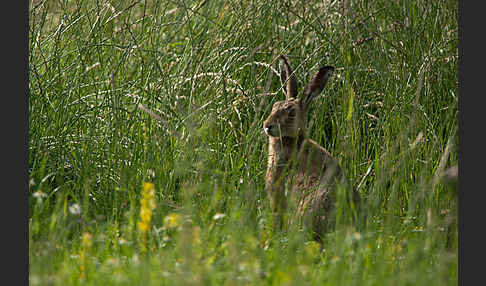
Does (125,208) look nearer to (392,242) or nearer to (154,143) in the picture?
(154,143)

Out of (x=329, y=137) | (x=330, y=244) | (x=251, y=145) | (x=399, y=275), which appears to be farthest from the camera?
(x=329, y=137)

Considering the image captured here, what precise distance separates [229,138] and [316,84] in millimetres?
816

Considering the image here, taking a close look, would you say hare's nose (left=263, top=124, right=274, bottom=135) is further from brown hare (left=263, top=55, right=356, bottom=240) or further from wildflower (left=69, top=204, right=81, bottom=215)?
wildflower (left=69, top=204, right=81, bottom=215)

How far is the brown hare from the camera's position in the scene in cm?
443

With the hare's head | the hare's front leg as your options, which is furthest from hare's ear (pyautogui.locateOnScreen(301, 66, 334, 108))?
the hare's front leg

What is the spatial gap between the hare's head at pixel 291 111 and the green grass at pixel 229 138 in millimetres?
228

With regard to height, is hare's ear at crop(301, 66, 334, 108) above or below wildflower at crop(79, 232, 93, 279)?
above

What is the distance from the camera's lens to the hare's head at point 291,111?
473 cm

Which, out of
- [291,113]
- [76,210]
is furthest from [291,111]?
[76,210]

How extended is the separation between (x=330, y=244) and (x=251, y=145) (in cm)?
148

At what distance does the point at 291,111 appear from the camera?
15.9 ft

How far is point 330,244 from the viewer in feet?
12.3

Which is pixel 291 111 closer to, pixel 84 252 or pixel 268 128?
pixel 268 128

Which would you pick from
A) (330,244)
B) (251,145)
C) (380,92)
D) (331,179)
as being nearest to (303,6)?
(380,92)
